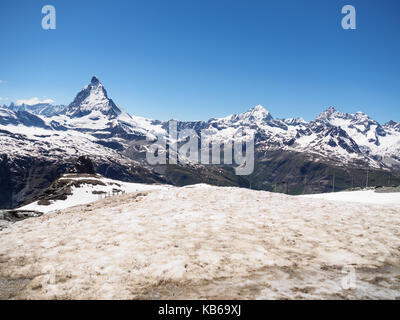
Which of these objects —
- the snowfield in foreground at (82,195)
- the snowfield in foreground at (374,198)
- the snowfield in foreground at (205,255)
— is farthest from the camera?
the snowfield in foreground at (82,195)

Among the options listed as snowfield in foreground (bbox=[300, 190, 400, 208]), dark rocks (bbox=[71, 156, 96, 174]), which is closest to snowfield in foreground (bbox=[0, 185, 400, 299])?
snowfield in foreground (bbox=[300, 190, 400, 208])

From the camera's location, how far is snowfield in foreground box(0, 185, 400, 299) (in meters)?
8.85

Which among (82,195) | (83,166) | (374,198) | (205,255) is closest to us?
(205,255)

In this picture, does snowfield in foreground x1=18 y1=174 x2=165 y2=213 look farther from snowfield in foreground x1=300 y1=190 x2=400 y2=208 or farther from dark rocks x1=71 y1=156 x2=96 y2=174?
snowfield in foreground x1=300 y1=190 x2=400 y2=208

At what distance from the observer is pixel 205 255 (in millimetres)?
11391

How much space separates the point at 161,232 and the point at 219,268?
5221mm

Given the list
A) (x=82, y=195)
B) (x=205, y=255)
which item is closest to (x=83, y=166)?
(x=82, y=195)

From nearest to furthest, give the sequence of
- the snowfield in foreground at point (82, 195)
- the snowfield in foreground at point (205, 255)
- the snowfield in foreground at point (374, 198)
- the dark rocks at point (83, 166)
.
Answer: the snowfield in foreground at point (205, 255) < the snowfield in foreground at point (374, 198) < the snowfield in foreground at point (82, 195) < the dark rocks at point (83, 166)

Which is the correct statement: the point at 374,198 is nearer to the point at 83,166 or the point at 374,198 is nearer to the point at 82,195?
the point at 82,195

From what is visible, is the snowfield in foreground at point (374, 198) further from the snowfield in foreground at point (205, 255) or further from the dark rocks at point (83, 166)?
the dark rocks at point (83, 166)

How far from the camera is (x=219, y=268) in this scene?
10.3 metres

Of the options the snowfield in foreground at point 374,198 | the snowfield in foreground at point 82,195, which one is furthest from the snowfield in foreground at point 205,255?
the snowfield in foreground at point 82,195

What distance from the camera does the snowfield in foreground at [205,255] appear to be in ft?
29.0
